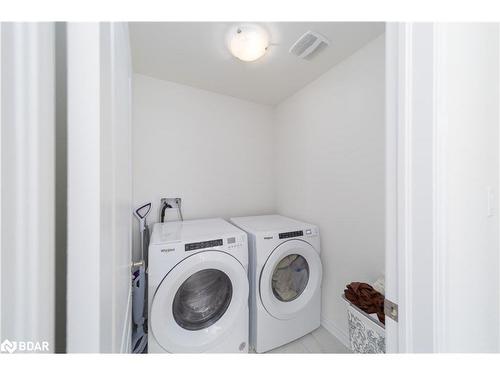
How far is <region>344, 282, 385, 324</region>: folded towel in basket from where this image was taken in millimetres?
1104

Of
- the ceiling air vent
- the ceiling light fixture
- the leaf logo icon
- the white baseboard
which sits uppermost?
the ceiling air vent

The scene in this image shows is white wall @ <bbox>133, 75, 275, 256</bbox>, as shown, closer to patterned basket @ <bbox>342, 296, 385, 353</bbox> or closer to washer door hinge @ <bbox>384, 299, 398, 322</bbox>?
patterned basket @ <bbox>342, 296, 385, 353</bbox>

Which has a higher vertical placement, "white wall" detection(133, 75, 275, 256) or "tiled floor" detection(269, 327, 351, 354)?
"white wall" detection(133, 75, 275, 256)

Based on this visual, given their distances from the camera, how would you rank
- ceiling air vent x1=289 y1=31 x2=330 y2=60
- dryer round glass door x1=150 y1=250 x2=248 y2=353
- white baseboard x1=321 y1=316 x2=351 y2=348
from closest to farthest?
1. dryer round glass door x1=150 y1=250 x2=248 y2=353
2. ceiling air vent x1=289 y1=31 x2=330 y2=60
3. white baseboard x1=321 y1=316 x2=351 y2=348

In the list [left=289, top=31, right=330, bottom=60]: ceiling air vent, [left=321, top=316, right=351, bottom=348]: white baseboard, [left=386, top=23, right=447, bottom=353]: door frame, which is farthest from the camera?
[left=321, top=316, right=351, bottom=348]: white baseboard

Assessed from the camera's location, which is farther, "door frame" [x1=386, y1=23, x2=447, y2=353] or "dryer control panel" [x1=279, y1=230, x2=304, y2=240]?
"dryer control panel" [x1=279, y1=230, x2=304, y2=240]

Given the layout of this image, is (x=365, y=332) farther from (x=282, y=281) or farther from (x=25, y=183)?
(x=25, y=183)

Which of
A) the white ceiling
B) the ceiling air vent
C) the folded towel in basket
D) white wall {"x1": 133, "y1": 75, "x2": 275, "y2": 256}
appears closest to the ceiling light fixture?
the white ceiling

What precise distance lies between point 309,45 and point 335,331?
84.5 inches

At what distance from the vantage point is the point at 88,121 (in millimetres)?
328

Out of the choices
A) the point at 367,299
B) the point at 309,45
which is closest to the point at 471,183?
the point at 367,299

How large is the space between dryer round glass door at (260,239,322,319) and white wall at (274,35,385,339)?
0.18m
